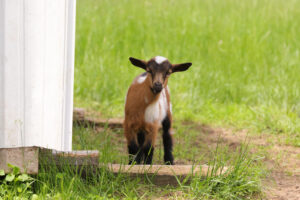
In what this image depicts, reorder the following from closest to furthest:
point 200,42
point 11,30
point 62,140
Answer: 1. point 11,30
2. point 62,140
3. point 200,42

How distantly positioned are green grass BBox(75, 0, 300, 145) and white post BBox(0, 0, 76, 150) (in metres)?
2.50

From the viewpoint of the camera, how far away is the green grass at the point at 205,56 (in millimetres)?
6555

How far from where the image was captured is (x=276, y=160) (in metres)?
4.95

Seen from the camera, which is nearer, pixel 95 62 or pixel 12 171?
pixel 12 171

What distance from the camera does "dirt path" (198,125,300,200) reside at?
408 cm

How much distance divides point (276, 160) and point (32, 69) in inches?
109

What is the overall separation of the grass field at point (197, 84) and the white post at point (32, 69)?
38 centimetres

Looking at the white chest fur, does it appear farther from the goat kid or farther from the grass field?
the grass field

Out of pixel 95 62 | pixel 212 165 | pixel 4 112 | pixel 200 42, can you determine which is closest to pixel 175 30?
pixel 200 42

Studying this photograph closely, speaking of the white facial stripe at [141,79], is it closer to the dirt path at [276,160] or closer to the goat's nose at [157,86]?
the goat's nose at [157,86]

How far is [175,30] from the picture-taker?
28.2 ft

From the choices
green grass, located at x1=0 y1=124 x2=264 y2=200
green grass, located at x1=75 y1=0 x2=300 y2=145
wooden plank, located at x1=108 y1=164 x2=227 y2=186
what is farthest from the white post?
green grass, located at x1=75 y1=0 x2=300 y2=145

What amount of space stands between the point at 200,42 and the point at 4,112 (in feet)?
17.2

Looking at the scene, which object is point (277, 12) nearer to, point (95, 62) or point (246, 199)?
point (95, 62)
